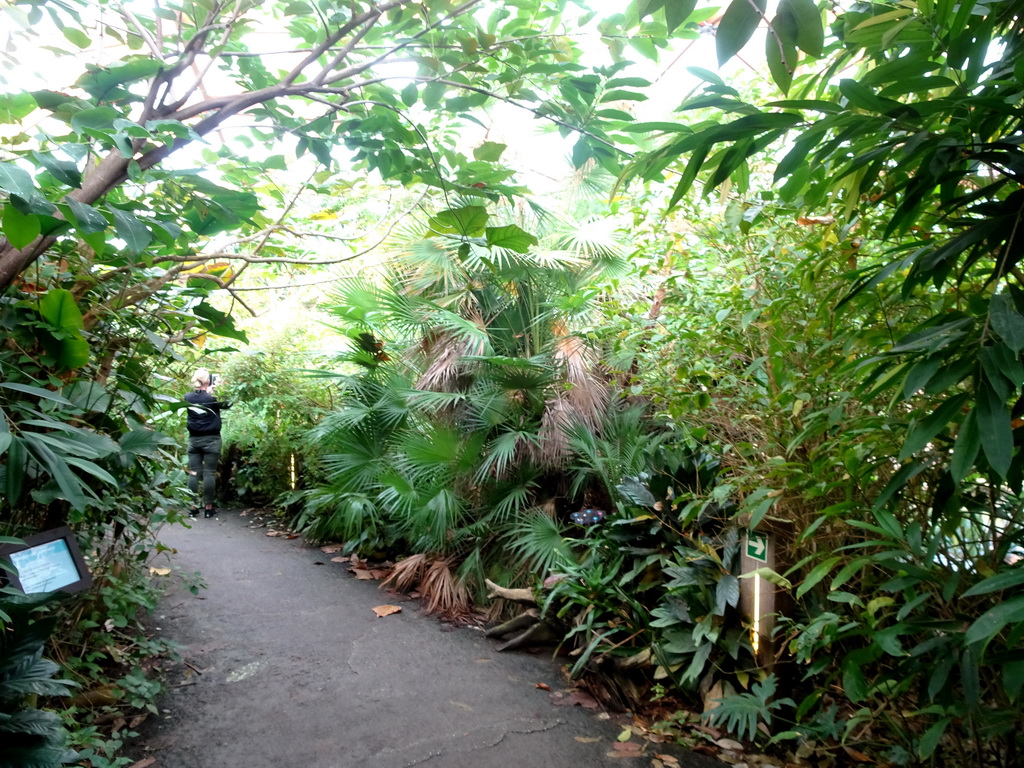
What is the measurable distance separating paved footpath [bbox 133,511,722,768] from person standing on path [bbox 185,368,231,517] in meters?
2.64

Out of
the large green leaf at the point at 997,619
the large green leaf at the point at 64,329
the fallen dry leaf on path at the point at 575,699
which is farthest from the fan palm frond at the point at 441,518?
the large green leaf at the point at 997,619

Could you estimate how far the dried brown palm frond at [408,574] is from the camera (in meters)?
5.68

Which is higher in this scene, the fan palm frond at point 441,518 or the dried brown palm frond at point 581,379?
the dried brown palm frond at point 581,379

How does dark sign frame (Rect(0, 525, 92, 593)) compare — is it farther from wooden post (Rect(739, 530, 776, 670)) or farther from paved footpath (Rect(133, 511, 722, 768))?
wooden post (Rect(739, 530, 776, 670))

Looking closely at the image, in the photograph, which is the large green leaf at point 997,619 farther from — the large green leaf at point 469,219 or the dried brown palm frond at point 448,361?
the dried brown palm frond at point 448,361

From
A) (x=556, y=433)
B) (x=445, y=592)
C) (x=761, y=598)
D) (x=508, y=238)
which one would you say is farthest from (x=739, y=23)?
(x=445, y=592)

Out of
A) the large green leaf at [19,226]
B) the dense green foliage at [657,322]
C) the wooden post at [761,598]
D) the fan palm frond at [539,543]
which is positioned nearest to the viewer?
the dense green foliage at [657,322]

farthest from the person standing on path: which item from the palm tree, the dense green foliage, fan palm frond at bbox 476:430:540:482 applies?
fan palm frond at bbox 476:430:540:482

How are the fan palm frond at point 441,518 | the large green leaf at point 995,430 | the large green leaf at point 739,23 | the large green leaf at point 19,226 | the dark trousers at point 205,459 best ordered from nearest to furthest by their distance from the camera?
1. the large green leaf at point 739,23
2. the large green leaf at point 995,430
3. the large green leaf at point 19,226
4. the fan palm frond at point 441,518
5. the dark trousers at point 205,459

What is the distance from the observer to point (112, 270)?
3.01 m

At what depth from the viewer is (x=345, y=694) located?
3.76 meters

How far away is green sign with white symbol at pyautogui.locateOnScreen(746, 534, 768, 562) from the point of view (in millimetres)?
3273

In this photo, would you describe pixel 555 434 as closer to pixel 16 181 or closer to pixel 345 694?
pixel 345 694

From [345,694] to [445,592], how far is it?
63.3 inches
